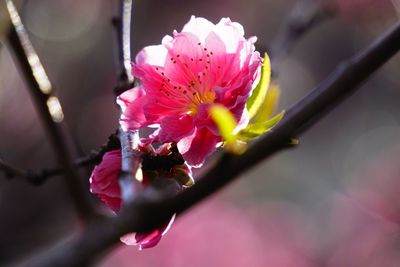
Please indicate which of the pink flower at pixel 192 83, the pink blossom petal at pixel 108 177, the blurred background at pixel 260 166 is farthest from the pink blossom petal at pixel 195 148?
the blurred background at pixel 260 166

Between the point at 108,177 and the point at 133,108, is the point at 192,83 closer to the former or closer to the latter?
the point at 133,108

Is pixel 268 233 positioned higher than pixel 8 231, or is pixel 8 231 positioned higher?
pixel 8 231

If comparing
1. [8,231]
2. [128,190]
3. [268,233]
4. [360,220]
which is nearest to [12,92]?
[8,231]

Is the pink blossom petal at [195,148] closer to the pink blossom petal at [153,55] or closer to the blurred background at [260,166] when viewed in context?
the pink blossom petal at [153,55]

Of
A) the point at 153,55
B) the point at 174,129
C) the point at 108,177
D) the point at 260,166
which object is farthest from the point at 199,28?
the point at 260,166

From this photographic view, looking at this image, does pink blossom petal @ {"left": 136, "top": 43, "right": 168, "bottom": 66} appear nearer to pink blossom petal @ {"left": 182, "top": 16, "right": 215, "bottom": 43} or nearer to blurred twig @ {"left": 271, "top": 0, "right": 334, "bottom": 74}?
pink blossom petal @ {"left": 182, "top": 16, "right": 215, "bottom": 43}

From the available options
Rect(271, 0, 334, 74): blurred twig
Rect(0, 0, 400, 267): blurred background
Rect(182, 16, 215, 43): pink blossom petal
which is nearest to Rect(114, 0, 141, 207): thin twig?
Rect(182, 16, 215, 43): pink blossom petal

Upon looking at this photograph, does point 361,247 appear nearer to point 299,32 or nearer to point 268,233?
point 268,233
